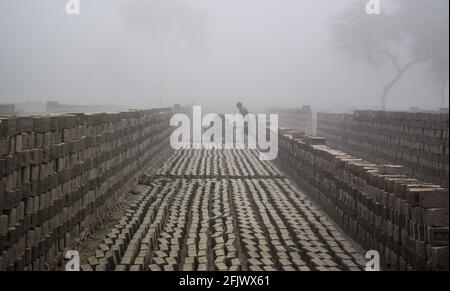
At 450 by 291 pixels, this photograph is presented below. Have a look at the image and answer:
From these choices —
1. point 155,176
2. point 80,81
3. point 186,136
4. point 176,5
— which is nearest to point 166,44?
point 80,81

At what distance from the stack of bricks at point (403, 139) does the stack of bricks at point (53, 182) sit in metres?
5.06

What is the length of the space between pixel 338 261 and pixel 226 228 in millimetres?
1707

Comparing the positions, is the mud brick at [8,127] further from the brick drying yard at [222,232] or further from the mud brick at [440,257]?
the mud brick at [440,257]

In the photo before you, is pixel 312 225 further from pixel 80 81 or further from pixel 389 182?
pixel 80 81

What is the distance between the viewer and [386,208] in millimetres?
4676

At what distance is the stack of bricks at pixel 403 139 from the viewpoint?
28.5 feet

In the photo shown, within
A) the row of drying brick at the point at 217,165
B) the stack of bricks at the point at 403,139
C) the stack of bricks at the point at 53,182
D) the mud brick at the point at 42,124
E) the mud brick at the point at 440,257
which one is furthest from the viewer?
the row of drying brick at the point at 217,165

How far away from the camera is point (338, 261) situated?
15.8ft
